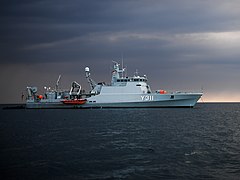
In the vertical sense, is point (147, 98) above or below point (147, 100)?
above

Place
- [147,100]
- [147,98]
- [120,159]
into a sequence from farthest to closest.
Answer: [147,100], [147,98], [120,159]

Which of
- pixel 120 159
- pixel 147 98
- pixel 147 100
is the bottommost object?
pixel 120 159

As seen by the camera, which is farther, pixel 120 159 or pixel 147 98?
pixel 147 98

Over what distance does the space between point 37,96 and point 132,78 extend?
39348 mm

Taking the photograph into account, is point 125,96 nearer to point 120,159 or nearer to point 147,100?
point 147,100

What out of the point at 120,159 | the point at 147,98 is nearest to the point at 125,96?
the point at 147,98

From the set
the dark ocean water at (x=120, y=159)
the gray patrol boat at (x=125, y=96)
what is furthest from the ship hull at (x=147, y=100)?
the dark ocean water at (x=120, y=159)

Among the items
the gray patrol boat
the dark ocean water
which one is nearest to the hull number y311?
the gray patrol boat

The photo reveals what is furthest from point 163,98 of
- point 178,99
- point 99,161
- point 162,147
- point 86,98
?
point 99,161

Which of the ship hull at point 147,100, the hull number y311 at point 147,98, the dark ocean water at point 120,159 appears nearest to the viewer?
the dark ocean water at point 120,159

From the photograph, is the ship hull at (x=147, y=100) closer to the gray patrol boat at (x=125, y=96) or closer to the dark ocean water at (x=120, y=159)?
the gray patrol boat at (x=125, y=96)

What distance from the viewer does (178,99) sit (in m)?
83.8

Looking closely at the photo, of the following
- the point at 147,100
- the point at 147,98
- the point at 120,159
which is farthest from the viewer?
the point at 147,100

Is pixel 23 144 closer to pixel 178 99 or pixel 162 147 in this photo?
pixel 162 147
